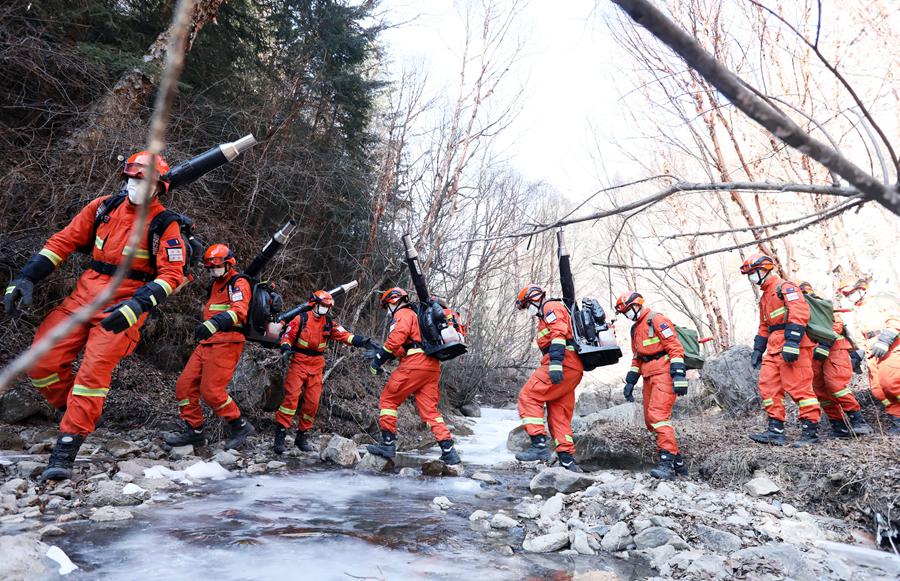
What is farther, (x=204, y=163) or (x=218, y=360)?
(x=218, y=360)

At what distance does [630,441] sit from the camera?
7039 millimetres

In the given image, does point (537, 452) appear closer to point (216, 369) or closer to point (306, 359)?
point (306, 359)

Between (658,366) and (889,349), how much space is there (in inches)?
104

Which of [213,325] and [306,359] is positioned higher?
[213,325]

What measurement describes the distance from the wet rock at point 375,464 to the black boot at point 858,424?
18.1ft

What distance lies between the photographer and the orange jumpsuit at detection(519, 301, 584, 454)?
6.80 metres

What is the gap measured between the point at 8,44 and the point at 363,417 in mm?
6429

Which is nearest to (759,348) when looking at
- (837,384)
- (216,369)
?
(837,384)

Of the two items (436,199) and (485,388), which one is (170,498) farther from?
(485,388)

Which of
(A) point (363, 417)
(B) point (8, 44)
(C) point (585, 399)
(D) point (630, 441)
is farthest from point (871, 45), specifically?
(B) point (8, 44)

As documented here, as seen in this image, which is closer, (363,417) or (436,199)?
(363,417)

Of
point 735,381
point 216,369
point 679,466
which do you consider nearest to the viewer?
point 216,369

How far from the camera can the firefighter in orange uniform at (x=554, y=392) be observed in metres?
6.75

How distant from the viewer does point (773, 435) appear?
6.46m
